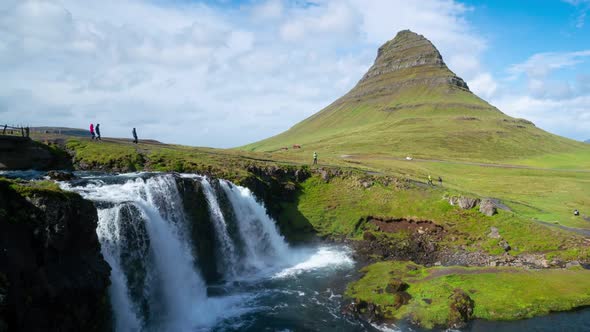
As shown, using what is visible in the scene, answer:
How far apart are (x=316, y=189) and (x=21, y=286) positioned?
47.1 metres

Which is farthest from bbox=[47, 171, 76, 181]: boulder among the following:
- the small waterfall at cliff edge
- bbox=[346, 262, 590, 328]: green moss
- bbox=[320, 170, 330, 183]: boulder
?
bbox=[320, 170, 330, 183]: boulder

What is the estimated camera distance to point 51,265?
64.2 feet

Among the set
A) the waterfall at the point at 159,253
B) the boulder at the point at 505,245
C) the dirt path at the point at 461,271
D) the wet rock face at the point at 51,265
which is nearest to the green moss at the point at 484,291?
the dirt path at the point at 461,271

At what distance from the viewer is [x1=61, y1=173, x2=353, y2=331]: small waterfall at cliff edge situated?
27.0 m

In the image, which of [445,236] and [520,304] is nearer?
[520,304]

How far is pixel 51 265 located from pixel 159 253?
1171 cm

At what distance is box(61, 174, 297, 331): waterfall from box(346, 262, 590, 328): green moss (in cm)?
1319

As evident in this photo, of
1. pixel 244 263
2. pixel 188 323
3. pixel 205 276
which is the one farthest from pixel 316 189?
pixel 188 323

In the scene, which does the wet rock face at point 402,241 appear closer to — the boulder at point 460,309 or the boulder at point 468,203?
the boulder at point 468,203

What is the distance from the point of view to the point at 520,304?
2975cm

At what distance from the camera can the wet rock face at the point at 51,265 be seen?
16.9 m

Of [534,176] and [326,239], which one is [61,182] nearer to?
[326,239]

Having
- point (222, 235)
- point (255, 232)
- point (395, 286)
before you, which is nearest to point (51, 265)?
point (222, 235)

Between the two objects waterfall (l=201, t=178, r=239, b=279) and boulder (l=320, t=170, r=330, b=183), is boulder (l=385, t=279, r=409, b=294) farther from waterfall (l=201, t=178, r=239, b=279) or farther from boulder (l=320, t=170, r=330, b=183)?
boulder (l=320, t=170, r=330, b=183)
